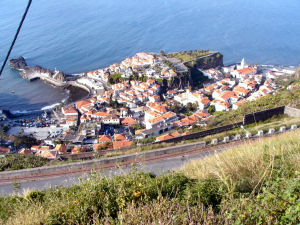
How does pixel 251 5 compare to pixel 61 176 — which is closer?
pixel 61 176

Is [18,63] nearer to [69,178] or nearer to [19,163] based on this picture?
[19,163]

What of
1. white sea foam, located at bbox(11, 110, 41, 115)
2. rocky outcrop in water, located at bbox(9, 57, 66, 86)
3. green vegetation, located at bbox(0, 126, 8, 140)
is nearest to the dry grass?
green vegetation, located at bbox(0, 126, 8, 140)

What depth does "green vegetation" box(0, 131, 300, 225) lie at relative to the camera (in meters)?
1.54

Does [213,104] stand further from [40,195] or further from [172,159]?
[40,195]

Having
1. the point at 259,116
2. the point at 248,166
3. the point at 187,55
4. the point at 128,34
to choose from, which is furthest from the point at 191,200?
the point at 128,34

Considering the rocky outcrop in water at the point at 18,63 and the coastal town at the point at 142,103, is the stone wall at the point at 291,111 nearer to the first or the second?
the coastal town at the point at 142,103

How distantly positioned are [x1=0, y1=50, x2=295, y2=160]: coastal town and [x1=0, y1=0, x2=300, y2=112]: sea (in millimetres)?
3292

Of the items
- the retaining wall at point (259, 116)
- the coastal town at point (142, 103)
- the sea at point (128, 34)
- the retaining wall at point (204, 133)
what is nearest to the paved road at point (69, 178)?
the retaining wall at point (204, 133)

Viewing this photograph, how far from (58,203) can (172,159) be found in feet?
9.30

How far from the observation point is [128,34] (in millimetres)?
36469

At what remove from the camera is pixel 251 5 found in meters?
47.2

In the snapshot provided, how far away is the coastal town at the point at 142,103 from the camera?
49.8 feet

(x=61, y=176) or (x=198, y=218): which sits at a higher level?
(x=198, y=218)

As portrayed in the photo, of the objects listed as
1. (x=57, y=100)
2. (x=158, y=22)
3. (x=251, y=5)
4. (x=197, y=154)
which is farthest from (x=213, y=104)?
(x=251, y=5)
